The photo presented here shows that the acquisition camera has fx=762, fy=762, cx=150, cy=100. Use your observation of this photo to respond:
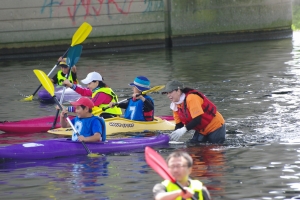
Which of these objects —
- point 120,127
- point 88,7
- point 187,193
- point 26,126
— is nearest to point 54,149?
point 120,127

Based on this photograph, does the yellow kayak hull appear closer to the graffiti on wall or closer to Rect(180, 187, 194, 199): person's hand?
Rect(180, 187, 194, 199): person's hand

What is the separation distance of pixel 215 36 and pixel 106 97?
17427 millimetres

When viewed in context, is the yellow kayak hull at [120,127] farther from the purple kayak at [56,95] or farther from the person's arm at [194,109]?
the purple kayak at [56,95]

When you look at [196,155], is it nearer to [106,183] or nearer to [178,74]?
[106,183]

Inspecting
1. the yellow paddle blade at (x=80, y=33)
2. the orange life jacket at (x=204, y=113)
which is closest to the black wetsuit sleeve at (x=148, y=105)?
the orange life jacket at (x=204, y=113)

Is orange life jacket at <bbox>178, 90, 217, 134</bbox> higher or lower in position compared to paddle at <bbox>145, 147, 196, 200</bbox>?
lower

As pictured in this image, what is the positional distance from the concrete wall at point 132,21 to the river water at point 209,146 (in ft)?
7.66

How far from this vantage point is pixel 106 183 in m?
8.59

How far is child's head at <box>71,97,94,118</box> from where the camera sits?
31.6 ft

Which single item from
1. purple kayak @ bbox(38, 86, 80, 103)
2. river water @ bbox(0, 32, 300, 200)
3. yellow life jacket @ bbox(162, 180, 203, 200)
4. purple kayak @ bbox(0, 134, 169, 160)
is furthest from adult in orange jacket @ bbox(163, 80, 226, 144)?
purple kayak @ bbox(38, 86, 80, 103)

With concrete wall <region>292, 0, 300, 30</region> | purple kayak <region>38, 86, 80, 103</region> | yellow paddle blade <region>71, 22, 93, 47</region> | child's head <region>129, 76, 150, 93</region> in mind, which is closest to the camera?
child's head <region>129, 76, 150, 93</region>

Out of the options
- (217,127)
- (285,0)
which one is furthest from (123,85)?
(285,0)

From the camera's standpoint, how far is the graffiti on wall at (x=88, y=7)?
26.6m

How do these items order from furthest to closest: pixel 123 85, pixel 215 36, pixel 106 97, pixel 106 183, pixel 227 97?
pixel 215 36
pixel 123 85
pixel 227 97
pixel 106 97
pixel 106 183
